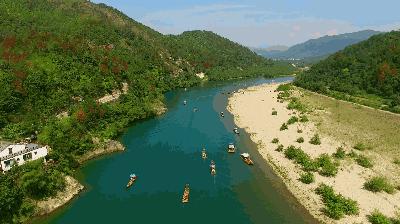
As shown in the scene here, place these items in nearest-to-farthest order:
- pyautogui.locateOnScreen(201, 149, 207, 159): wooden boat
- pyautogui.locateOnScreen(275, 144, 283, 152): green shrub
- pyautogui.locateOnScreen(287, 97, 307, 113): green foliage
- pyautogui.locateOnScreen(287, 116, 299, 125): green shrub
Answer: pyautogui.locateOnScreen(201, 149, 207, 159): wooden boat → pyautogui.locateOnScreen(275, 144, 283, 152): green shrub → pyautogui.locateOnScreen(287, 116, 299, 125): green shrub → pyautogui.locateOnScreen(287, 97, 307, 113): green foliage

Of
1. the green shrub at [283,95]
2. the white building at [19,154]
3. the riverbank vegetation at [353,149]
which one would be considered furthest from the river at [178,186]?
the green shrub at [283,95]

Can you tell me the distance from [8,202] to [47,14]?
493ft

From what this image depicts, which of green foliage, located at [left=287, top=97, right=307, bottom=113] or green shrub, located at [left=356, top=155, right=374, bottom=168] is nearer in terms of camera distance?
green shrub, located at [left=356, top=155, right=374, bottom=168]

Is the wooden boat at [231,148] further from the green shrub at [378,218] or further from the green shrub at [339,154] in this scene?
the green shrub at [378,218]

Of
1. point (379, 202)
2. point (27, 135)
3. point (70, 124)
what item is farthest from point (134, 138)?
point (379, 202)

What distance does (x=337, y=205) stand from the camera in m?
59.7

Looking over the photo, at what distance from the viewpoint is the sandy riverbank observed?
61250 mm

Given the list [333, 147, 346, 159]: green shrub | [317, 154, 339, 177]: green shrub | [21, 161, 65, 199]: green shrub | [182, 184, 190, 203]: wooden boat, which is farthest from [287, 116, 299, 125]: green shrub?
[21, 161, 65, 199]: green shrub

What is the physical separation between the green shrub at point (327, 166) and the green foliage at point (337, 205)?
28.4ft

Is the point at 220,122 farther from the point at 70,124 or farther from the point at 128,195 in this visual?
the point at 128,195

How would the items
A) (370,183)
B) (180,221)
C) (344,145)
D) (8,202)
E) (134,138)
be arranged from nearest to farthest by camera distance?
(8,202)
(180,221)
(370,183)
(344,145)
(134,138)

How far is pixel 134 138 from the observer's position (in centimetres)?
10081

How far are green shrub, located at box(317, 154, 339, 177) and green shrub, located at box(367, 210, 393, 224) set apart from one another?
15.8 metres

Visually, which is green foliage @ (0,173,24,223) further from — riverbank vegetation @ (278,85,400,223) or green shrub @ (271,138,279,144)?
green shrub @ (271,138,279,144)
